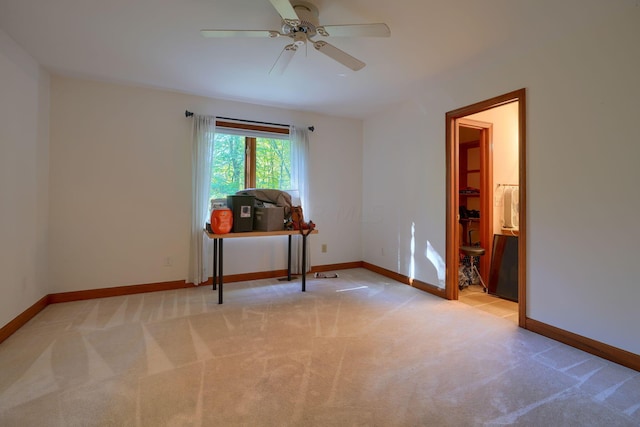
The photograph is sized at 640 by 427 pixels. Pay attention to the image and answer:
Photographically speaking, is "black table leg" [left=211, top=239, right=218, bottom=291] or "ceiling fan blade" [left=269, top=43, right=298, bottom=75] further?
"black table leg" [left=211, top=239, right=218, bottom=291]

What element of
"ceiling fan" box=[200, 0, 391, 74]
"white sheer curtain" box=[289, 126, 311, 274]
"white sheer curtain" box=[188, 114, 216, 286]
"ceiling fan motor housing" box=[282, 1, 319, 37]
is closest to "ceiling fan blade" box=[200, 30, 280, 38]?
"ceiling fan" box=[200, 0, 391, 74]

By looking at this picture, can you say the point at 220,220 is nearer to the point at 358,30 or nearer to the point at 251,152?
the point at 251,152

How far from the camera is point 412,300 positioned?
3365mm

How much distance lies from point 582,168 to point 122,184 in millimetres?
4454

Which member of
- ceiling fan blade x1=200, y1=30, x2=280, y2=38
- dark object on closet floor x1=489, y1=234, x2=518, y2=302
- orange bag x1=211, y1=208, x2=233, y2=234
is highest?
ceiling fan blade x1=200, y1=30, x2=280, y2=38

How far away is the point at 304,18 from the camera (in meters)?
2.02

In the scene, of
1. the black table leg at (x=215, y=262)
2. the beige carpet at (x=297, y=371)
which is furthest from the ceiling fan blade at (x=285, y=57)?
the beige carpet at (x=297, y=371)

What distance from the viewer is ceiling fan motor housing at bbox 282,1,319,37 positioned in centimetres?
200

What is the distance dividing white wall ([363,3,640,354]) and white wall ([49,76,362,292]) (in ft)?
10.3

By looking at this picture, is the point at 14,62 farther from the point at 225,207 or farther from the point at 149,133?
the point at 225,207

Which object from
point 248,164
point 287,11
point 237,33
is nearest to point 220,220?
point 248,164

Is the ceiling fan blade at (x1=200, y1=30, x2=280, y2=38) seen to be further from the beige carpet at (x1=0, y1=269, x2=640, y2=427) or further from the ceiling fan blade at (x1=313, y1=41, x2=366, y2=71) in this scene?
the beige carpet at (x1=0, y1=269, x2=640, y2=427)

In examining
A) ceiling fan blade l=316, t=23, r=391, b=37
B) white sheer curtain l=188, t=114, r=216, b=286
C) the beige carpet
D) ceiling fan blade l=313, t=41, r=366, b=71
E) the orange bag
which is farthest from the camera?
white sheer curtain l=188, t=114, r=216, b=286

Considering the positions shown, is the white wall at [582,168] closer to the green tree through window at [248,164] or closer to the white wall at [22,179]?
the green tree through window at [248,164]
